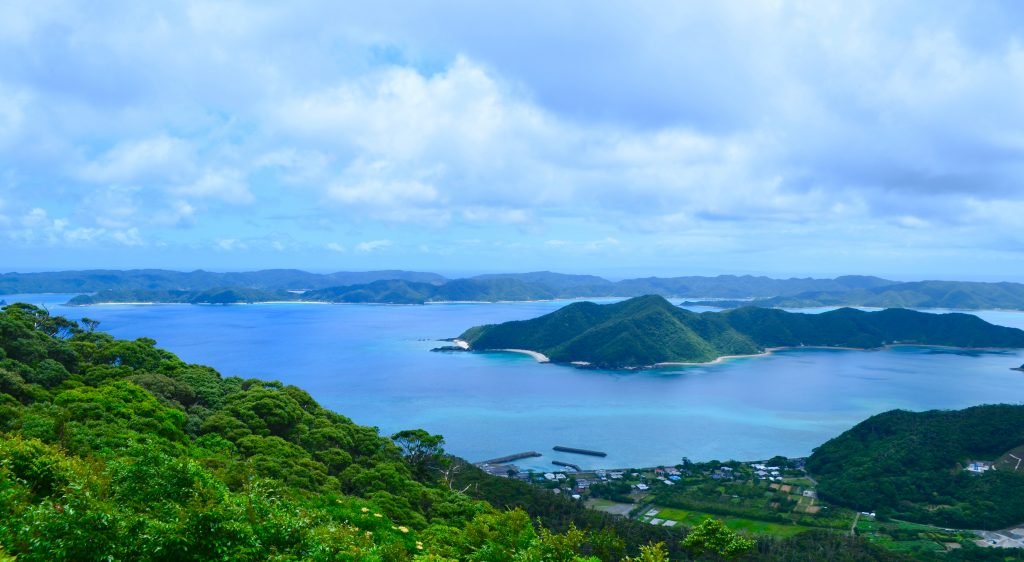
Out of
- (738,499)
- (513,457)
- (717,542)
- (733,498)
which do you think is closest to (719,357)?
(513,457)

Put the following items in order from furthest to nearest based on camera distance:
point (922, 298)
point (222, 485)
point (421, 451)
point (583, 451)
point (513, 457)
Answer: point (922, 298), point (583, 451), point (513, 457), point (421, 451), point (222, 485)

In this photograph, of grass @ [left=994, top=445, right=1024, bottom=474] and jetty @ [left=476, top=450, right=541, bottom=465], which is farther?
jetty @ [left=476, top=450, right=541, bottom=465]

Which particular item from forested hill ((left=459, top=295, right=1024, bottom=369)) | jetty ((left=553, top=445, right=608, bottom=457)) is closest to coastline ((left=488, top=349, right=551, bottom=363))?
forested hill ((left=459, top=295, right=1024, bottom=369))

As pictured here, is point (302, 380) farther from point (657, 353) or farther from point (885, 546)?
point (885, 546)

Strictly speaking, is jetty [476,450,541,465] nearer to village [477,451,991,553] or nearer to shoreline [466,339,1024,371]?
village [477,451,991,553]

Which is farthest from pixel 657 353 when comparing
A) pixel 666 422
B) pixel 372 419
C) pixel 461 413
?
pixel 372 419

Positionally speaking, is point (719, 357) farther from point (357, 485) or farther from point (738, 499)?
point (357, 485)

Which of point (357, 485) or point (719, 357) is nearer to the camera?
point (357, 485)

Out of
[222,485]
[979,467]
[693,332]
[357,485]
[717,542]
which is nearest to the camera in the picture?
[222,485]
